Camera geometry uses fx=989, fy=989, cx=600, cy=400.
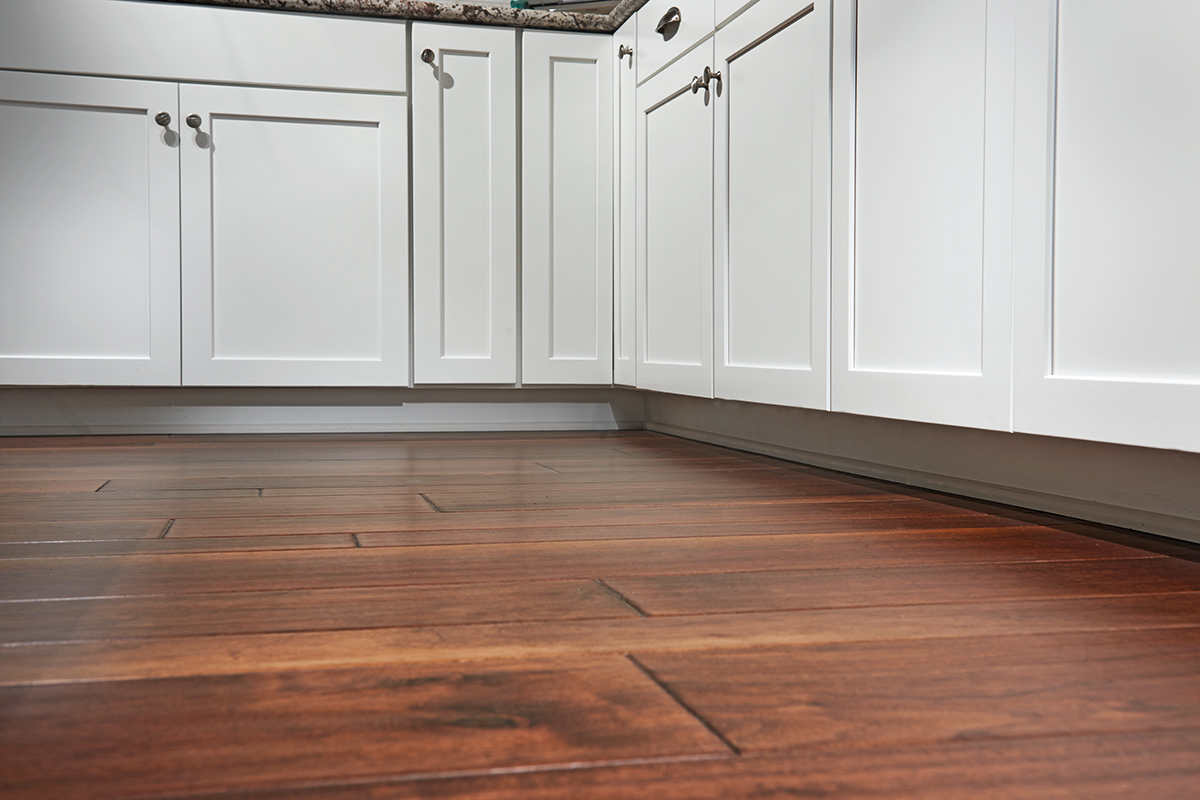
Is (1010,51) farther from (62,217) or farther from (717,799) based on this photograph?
(62,217)

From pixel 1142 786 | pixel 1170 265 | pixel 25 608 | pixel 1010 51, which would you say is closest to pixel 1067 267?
pixel 1170 265

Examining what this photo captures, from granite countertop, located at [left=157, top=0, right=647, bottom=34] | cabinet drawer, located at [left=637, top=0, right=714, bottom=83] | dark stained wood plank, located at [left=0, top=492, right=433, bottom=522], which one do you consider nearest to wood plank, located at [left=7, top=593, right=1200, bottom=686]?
dark stained wood plank, located at [left=0, top=492, right=433, bottom=522]

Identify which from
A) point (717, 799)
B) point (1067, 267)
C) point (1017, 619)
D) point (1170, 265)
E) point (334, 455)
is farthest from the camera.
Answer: point (334, 455)

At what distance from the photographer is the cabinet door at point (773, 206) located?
152cm

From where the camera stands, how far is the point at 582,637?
689 millimetres

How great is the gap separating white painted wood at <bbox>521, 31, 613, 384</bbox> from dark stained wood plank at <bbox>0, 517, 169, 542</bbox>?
1378mm

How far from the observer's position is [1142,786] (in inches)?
17.6

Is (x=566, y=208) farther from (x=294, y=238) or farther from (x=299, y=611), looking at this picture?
(x=299, y=611)

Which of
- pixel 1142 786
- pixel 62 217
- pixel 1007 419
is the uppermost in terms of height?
pixel 62 217

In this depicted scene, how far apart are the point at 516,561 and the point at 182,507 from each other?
557 millimetres

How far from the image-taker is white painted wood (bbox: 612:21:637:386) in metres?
2.33

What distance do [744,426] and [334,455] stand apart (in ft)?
2.71

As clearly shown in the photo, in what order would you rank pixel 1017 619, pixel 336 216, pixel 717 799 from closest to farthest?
pixel 717 799 → pixel 1017 619 → pixel 336 216

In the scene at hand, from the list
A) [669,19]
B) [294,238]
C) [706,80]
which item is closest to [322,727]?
[706,80]
